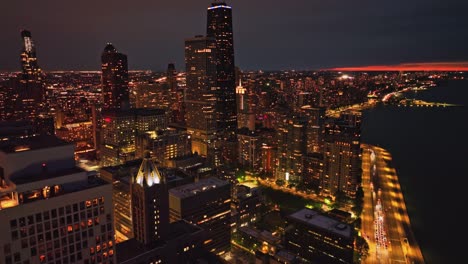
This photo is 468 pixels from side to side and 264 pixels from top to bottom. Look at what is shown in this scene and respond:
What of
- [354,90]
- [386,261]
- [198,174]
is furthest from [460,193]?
[354,90]

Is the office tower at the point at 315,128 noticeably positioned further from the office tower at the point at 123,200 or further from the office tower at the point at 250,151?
the office tower at the point at 123,200

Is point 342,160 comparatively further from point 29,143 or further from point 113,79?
point 113,79

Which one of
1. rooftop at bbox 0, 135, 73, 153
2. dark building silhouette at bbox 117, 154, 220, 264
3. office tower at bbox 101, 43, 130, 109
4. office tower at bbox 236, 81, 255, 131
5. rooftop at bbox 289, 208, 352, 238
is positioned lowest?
rooftop at bbox 289, 208, 352, 238

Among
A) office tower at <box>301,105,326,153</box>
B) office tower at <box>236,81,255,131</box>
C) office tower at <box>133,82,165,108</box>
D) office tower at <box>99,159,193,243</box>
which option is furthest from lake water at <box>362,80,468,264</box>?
office tower at <box>133,82,165,108</box>

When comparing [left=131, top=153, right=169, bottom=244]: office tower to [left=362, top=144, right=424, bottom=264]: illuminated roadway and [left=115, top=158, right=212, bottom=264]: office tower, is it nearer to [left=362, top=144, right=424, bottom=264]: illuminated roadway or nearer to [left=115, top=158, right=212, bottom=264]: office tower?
[left=115, top=158, right=212, bottom=264]: office tower

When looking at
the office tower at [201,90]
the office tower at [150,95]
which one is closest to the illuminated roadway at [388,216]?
the office tower at [201,90]

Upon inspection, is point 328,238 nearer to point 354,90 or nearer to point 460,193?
point 460,193

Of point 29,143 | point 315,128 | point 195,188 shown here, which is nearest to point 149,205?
point 195,188
